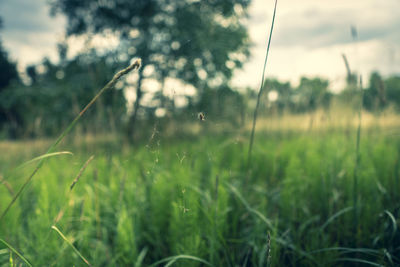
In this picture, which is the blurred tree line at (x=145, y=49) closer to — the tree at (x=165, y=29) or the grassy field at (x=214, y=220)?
the tree at (x=165, y=29)

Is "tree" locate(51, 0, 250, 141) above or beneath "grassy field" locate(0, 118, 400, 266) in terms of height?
above

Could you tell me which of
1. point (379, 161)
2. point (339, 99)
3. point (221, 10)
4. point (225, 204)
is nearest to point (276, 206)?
point (225, 204)

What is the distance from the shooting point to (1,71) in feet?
59.3

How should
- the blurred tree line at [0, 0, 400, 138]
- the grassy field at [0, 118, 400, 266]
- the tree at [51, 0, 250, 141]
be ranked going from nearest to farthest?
the grassy field at [0, 118, 400, 266], the blurred tree line at [0, 0, 400, 138], the tree at [51, 0, 250, 141]

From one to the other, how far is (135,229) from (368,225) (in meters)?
1.09

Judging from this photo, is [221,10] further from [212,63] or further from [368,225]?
[368,225]

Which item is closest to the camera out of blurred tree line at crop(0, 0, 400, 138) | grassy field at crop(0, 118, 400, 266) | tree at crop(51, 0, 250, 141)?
grassy field at crop(0, 118, 400, 266)

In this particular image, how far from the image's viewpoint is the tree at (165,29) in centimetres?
701

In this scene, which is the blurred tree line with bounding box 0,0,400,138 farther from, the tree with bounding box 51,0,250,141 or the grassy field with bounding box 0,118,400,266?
the grassy field with bounding box 0,118,400,266

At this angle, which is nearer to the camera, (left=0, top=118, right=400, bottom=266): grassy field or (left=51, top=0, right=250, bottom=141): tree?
Answer: (left=0, top=118, right=400, bottom=266): grassy field

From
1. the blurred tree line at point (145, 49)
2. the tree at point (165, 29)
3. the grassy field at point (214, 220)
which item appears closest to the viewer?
the grassy field at point (214, 220)

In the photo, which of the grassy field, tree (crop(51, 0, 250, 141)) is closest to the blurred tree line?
tree (crop(51, 0, 250, 141))

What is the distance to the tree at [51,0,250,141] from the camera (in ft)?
23.0

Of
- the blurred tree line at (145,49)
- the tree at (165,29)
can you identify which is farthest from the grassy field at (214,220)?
the tree at (165,29)
